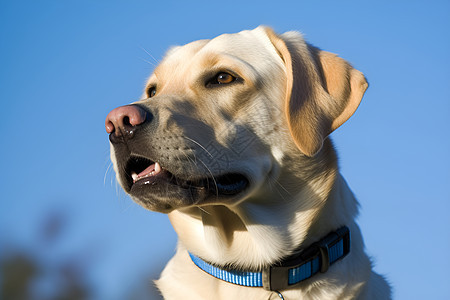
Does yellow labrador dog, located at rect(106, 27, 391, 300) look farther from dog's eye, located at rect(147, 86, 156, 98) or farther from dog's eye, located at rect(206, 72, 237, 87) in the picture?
dog's eye, located at rect(147, 86, 156, 98)

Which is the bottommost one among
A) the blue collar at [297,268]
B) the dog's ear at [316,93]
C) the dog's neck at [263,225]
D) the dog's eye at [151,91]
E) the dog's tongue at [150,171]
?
the blue collar at [297,268]

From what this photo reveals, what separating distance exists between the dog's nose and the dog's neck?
2.53 feet

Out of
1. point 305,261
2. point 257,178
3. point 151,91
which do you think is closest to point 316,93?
point 257,178

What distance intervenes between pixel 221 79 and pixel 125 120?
2.70ft

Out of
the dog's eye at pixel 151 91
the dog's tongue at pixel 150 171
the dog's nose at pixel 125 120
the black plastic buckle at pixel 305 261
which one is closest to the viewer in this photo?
the dog's nose at pixel 125 120

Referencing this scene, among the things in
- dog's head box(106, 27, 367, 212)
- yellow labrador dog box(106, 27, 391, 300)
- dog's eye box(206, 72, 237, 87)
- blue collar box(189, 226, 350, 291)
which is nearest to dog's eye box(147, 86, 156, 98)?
dog's head box(106, 27, 367, 212)

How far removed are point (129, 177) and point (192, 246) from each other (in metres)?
0.72

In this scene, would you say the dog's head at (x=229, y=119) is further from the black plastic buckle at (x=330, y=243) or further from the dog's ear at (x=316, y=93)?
the black plastic buckle at (x=330, y=243)

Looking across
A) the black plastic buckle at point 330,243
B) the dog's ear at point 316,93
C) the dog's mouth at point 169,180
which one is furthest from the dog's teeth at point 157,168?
the black plastic buckle at point 330,243

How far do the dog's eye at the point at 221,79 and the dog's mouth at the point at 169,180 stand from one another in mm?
653

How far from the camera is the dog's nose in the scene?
2.94m

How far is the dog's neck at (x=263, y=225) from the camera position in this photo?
3.42 metres

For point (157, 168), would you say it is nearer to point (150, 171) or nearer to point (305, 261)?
point (150, 171)

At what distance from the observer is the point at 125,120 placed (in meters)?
2.96
